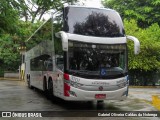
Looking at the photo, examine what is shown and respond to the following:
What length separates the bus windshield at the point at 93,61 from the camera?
13.1 metres

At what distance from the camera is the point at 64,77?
13117 millimetres

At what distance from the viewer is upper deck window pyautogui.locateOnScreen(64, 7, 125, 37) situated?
13383 millimetres

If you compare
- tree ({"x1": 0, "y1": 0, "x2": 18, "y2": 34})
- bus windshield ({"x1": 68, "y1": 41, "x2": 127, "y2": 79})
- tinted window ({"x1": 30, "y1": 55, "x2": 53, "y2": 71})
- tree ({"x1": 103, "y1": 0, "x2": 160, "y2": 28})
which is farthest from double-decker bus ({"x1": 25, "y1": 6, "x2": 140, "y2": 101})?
tree ({"x1": 103, "y1": 0, "x2": 160, "y2": 28})

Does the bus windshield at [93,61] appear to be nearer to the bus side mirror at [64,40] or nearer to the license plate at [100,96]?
the bus side mirror at [64,40]

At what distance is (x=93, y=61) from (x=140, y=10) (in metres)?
32.3

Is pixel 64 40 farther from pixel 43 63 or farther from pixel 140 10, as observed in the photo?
pixel 140 10

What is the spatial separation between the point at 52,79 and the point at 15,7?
354cm

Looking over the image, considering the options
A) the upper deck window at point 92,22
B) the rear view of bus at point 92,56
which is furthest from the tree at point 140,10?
the rear view of bus at point 92,56

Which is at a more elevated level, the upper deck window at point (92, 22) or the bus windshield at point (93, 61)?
the upper deck window at point (92, 22)

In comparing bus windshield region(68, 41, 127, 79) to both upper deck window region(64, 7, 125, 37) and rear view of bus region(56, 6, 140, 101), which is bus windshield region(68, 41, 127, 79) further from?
upper deck window region(64, 7, 125, 37)

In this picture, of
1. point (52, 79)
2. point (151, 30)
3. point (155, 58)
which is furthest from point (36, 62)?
point (151, 30)

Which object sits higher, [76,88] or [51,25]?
[51,25]

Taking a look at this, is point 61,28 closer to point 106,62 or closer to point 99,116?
point 106,62

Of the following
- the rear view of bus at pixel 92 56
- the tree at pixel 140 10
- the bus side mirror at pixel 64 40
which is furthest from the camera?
the tree at pixel 140 10
